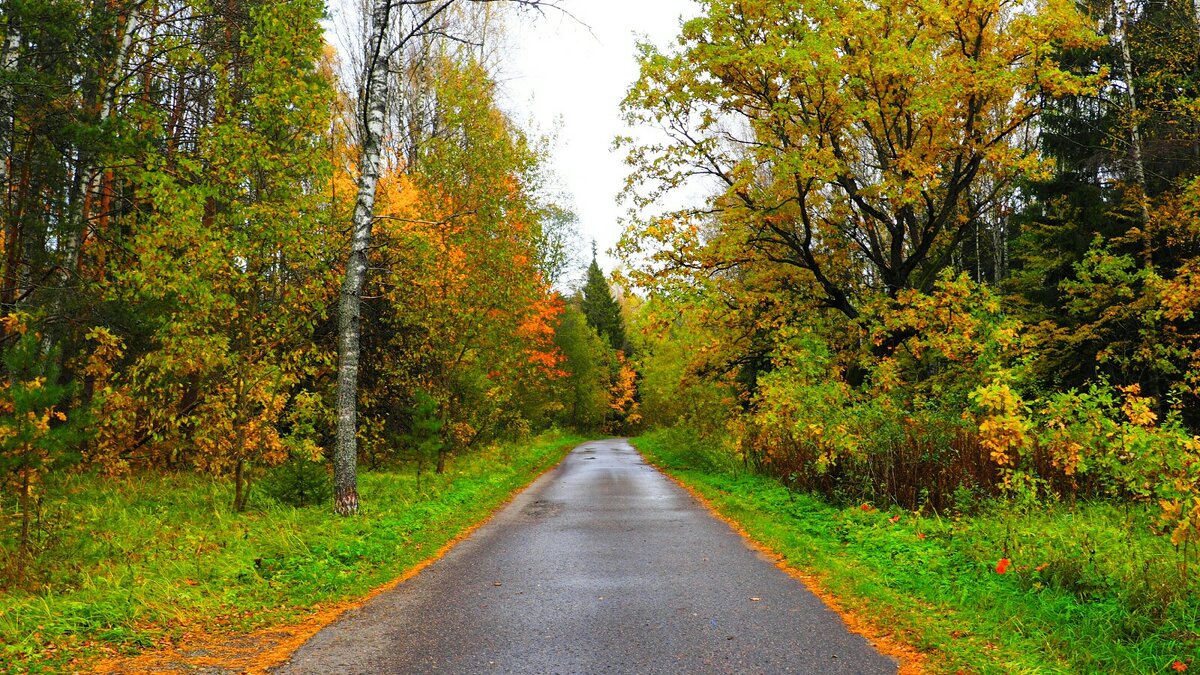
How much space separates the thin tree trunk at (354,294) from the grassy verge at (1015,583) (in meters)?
5.99

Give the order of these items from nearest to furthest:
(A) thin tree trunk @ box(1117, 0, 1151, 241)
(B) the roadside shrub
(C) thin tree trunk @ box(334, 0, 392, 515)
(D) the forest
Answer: (D) the forest → (C) thin tree trunk @ box(334, 0, 392, 515) → (B) the roadside shrub → (A) thin tree trunk @ box(1117, 0, 1151, 241)

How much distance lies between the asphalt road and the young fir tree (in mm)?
53675

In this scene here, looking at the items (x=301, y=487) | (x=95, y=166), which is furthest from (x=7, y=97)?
(x=301, y=487)

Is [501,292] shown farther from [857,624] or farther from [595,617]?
[857,624]

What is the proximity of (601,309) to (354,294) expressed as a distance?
53.6m

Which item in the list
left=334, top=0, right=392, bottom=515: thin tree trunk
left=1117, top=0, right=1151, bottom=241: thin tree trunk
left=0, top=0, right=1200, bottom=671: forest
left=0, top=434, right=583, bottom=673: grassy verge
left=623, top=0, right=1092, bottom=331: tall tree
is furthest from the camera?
left=1117, top=0, right=1151, bottom=241: thin tree trunk

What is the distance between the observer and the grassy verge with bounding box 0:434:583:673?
16.7 ft

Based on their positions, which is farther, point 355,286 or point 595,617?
point 355,286

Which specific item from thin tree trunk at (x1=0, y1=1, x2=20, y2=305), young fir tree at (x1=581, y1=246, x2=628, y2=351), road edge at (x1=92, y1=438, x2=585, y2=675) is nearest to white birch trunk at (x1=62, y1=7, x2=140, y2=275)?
thin tree trunk at (x1=0, y1=1, x2=20, y2=305)

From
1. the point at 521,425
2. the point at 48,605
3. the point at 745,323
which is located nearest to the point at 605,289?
the point at 521,425

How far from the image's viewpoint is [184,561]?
6797 millimetres

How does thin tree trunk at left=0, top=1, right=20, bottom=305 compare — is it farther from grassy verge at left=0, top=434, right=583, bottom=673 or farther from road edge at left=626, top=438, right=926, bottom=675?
road edge at left=626, top=438, right=926, bottom=675

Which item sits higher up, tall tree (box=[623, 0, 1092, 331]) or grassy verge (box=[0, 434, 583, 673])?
tall tree (box=[623, 0, 1092, 331])

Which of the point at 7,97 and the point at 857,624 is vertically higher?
the point at 7,97
